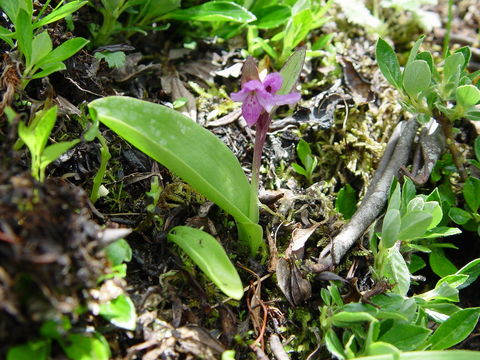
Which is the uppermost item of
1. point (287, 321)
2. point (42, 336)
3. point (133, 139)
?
point (133, 139)

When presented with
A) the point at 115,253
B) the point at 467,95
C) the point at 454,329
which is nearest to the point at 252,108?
the point at 115,253

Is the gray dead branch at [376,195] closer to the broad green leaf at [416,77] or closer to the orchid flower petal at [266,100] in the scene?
the broad green leaf at [416,77]

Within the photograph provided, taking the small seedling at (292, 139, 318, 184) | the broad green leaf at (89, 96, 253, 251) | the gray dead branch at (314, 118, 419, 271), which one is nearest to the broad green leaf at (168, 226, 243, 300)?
the broad green leaf at (89, 96, 253, 251)

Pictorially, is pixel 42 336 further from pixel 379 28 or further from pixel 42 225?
pixel 379 28

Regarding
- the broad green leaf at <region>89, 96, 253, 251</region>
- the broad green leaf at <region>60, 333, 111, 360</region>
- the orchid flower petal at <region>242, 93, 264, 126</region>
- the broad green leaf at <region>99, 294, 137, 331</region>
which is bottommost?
the broad green leaf at <region>60, 333, 111, 360</region>

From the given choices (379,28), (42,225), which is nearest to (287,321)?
(42,225)

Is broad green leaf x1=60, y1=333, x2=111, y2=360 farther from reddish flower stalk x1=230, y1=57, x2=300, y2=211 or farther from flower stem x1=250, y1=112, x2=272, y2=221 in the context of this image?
reddish flower stalk x1=230, y1=57, x2=300, y2=211
